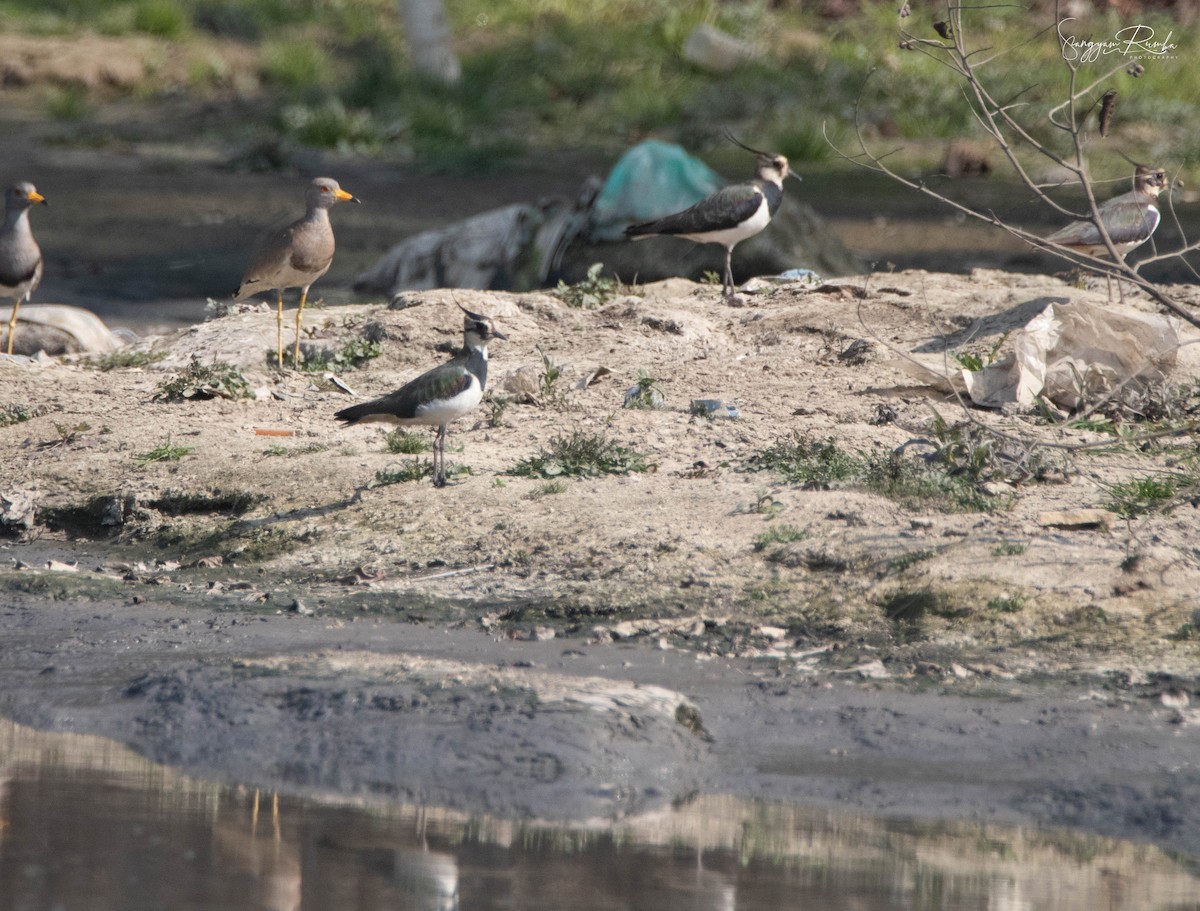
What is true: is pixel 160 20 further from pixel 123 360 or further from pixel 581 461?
pixel 581 461

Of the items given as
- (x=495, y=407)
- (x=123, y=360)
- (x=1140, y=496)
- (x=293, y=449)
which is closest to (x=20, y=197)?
(x=123, y=360)

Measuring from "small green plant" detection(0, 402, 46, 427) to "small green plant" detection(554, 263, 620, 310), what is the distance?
3.14 metres

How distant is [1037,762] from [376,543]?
9.51 ft

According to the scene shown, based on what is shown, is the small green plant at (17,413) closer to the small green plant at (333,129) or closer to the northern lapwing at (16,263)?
the northern lapwing at (16,263)

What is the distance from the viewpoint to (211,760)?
4480 millimetres

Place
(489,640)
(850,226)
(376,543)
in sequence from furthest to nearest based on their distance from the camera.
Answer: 1. (850,226)
2. (376,543)
3. (489,640)

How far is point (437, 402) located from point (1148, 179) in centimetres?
488

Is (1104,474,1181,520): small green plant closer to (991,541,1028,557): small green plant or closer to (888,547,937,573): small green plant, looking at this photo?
(991,541,1028,557): small green plant

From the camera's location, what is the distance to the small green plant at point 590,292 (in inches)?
378

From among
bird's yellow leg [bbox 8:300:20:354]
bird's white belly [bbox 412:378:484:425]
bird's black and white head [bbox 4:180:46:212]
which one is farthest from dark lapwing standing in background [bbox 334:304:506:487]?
bird's black and white head [bbox 4:180:46:212]

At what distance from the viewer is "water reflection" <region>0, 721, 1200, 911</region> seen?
3623mm

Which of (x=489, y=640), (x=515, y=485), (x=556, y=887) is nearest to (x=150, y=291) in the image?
(x=515, y=485)

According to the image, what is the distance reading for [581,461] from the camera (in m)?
6.86

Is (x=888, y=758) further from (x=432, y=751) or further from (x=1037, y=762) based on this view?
(x=432, y=751)
